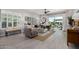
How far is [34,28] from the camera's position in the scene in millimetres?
3088

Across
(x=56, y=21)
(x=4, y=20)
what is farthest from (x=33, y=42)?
(x=4, y=20)

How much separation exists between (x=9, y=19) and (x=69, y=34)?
1.67 m

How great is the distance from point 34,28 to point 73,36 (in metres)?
1.09

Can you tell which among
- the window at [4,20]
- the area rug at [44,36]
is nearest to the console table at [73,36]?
the area rug at [44,36]

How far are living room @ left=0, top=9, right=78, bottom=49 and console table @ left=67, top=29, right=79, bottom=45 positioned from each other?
84 mm

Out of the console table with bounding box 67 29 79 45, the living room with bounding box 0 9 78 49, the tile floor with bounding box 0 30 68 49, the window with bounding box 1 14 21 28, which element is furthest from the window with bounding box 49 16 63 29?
the window with bounding box 1 14 21 28

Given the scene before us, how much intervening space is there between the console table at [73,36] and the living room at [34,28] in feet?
0.28

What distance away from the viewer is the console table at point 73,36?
2945 millimetres

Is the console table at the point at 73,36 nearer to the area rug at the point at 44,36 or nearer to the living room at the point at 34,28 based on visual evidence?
the living room at the point at 34,28

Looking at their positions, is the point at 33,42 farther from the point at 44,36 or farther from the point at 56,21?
the point at 56,21

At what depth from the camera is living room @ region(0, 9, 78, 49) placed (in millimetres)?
2975

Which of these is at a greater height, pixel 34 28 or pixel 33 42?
pixel 34 28
